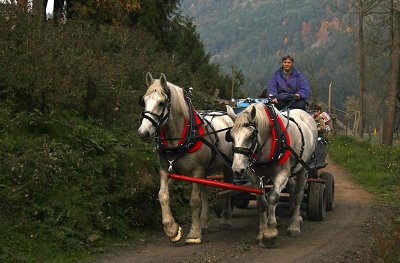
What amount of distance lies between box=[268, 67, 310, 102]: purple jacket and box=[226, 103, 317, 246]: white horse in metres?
1.35

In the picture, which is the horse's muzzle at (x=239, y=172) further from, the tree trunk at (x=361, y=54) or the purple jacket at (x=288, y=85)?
the tree trunk at (x=361, y=54)

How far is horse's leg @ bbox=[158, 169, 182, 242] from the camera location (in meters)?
8.18

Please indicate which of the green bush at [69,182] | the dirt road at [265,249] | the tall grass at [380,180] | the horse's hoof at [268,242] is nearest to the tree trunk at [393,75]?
the tall grass at [380,180]

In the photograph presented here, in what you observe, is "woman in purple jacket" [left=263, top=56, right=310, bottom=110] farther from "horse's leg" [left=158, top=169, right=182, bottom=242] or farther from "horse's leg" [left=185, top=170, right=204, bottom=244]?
"horse's leg" [left=158, top=169, right=182, bottom=242]

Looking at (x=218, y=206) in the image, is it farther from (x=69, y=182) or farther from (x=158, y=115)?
(x=158, y=115)

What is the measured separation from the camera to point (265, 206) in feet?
28.2

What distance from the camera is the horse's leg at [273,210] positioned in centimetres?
823

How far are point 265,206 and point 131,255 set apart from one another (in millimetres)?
2016

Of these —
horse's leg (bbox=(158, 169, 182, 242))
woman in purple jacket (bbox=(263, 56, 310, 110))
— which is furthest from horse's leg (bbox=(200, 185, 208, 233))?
woman in purple jacket (bbox=(263, 56, 310, 110))

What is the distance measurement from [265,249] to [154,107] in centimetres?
243

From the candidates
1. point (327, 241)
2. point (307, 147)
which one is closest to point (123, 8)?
point (307, 147)

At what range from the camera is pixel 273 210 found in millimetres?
8336

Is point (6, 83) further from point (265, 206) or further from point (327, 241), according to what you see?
A: point (327, 241)

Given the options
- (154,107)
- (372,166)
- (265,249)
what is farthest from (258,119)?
(372,166)
